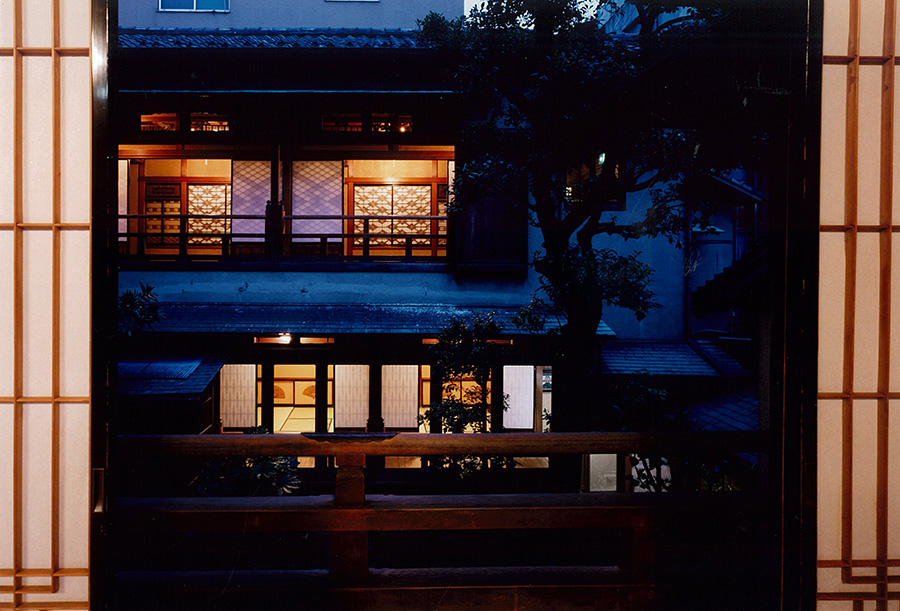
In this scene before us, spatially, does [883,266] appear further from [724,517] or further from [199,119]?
[199,119]

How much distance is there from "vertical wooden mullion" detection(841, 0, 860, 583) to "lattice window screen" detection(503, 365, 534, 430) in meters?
7.08

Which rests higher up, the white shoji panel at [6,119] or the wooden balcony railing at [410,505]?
the white shoji panel at [6,119]

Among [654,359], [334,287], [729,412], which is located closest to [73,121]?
[334,287]

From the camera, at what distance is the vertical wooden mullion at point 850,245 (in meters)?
2.68

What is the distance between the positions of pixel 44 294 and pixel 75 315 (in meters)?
0.18

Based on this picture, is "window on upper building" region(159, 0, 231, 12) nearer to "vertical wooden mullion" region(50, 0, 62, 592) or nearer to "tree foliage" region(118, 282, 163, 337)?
"tree foliage" region(118, 282, 163, 337)

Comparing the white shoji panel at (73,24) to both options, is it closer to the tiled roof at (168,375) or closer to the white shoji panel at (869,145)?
the white shoji panel at (869,145)

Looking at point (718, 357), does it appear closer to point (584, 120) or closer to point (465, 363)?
point (465, 363)

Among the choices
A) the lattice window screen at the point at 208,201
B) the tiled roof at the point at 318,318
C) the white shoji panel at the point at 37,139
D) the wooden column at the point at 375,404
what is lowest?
the wooden column at the point at 375,404

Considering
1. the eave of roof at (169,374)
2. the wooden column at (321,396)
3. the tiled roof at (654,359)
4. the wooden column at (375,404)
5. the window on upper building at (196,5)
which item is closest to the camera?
the eave of roof at (169,374)

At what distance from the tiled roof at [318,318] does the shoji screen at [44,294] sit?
549 cm

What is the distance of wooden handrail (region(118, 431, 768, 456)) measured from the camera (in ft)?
10.4

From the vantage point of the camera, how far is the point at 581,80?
5.53 m

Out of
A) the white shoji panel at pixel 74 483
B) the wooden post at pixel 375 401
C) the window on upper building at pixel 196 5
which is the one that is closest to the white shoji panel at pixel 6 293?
the white shoji panel at pixel 74 483
